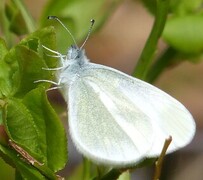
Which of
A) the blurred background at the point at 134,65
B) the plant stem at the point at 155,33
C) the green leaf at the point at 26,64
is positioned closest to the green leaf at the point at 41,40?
the green leaf at the point at 26,64

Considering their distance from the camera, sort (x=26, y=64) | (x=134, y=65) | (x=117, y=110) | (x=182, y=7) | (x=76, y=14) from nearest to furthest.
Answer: (x=26, y=64)
(x=117, y=110)
(x=182, y=7)
(x=76, y=14)
(x=134, y=65)

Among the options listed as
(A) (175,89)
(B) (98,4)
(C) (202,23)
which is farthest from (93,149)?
(A) (175,89)

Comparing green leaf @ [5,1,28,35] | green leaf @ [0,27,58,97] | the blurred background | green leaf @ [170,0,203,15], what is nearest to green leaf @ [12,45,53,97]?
green leaf @ [0,27,58,97]

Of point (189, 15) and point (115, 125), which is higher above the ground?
point (189, 15)

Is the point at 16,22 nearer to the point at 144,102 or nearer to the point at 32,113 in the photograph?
the point at 144,102

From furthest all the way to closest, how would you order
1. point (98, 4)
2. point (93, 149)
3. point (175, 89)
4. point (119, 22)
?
point (119, 22) < point (175, 89) < point (98, 4) < point (93, 149)

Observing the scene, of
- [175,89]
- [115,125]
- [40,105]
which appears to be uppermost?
[40,105]

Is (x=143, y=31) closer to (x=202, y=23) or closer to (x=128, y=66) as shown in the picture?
(x=128, y=66)

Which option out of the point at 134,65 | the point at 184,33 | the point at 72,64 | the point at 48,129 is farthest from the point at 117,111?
the point at 134,65
